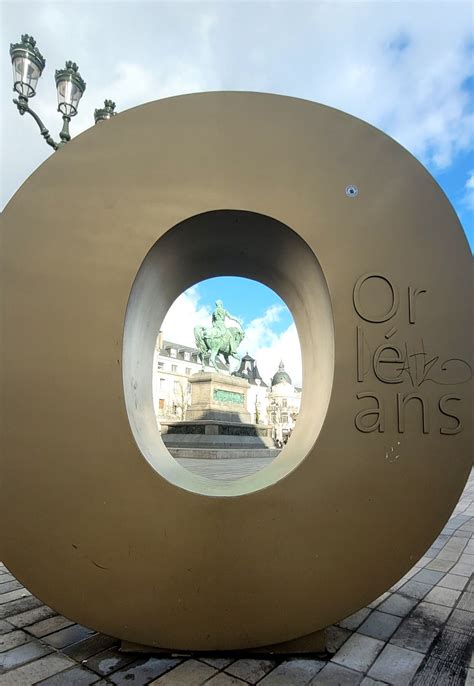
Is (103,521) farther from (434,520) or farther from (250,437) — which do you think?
(250,437)

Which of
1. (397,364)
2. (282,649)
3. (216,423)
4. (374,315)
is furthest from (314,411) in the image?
(216,423)

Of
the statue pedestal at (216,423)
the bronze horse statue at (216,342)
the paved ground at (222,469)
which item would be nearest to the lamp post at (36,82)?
the paved ground at (222,469)

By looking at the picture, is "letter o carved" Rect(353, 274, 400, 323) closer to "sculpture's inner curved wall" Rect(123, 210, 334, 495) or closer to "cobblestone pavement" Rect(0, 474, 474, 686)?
"sculpture's inner curved wall" Rect(123, 210, 334, 495)

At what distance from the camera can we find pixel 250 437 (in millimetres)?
21703

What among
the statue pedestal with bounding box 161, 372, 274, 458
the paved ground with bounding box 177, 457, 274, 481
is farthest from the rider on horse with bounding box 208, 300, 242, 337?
the paved ground with bounding box 177, 457, 274, 481

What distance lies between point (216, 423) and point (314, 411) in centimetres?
1745

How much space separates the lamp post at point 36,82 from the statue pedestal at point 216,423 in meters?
12.7

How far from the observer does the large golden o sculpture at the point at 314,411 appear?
2711 mm

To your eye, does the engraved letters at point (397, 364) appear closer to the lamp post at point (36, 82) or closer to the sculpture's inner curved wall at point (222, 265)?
the sculpture's inner curved wall at point (222, 265)

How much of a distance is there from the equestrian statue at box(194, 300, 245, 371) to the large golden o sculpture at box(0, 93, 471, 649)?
2368cm

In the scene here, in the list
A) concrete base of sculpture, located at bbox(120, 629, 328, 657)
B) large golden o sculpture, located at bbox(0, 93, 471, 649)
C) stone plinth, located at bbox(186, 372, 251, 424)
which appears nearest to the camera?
large golden o sculpture, located at bbox(0, 93, 471, 649)

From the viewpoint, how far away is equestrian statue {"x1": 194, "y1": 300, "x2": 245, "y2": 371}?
2706cm

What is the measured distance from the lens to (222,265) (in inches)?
159

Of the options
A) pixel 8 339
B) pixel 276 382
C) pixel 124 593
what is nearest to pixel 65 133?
pixel 8 339
